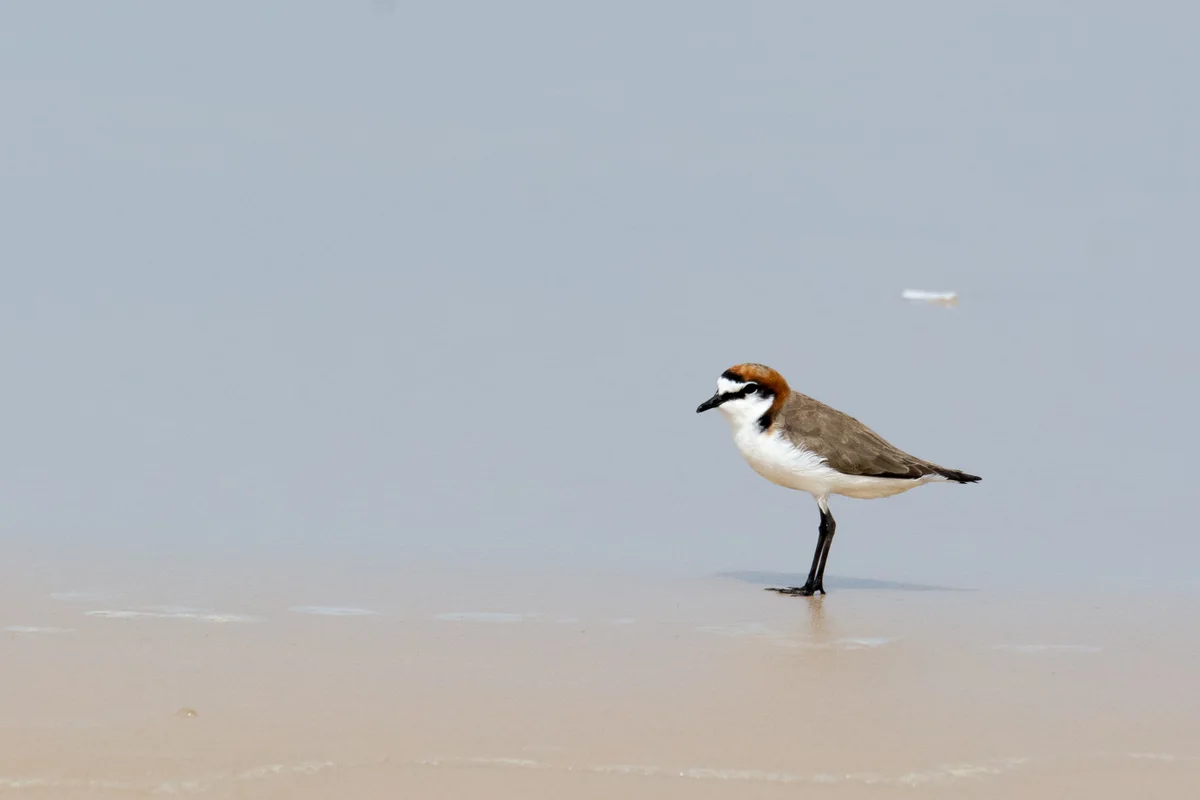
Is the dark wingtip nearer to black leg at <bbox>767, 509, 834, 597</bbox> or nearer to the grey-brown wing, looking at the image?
the grey-brown wing

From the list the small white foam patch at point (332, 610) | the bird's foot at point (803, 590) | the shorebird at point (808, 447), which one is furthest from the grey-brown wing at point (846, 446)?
the small white foam patch at point (332, 610)

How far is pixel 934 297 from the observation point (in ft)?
65.0

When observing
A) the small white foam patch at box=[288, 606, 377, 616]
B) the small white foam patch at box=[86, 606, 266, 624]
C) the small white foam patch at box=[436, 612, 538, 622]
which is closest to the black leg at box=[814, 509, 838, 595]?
the small white foam patch at box=[436, 612, 538, 622]

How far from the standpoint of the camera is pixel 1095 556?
10211 millimetres

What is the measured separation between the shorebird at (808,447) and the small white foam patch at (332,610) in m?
2.42

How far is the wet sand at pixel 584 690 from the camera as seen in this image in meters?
6.10

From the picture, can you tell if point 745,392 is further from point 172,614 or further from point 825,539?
point 172,614

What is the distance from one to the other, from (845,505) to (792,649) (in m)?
3.83

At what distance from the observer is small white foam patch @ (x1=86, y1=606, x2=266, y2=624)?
8.09m

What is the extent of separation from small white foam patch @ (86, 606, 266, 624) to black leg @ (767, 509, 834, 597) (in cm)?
283

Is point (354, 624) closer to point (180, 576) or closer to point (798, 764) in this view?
point (180, 576)

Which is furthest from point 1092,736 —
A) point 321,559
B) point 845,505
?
point 845,505

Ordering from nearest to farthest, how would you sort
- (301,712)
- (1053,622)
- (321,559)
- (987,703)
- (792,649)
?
(301,712)
(987,703)
(792,649)
(1053,622)
(321,559)

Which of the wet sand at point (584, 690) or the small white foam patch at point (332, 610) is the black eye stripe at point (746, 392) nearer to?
the wet sand at point (584, 690)
